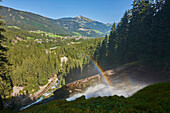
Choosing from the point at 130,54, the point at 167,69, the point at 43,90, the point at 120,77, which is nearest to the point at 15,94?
the point at 43,90

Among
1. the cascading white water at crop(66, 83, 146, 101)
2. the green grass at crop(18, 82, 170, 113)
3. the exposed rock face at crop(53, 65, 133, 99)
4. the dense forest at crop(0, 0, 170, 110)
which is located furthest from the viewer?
the exposed rock face at crop(53, 65, 133, 99)

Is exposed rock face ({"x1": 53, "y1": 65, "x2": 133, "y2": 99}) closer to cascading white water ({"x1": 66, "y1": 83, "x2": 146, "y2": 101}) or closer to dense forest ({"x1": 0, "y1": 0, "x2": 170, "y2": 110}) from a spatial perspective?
cascading white water ({"x1": 66, "y1": 83, "x2": 146, "y2": 101})

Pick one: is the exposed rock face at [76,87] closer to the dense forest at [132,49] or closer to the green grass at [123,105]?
the dense forest at [132,49]

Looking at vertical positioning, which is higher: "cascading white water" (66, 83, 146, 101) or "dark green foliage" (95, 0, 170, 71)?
"dark green foliage" (95, 0, 170, 71)

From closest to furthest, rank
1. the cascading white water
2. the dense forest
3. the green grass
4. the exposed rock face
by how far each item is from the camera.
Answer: the green grass < the cascading white water < the dense forest < the exposed rock face

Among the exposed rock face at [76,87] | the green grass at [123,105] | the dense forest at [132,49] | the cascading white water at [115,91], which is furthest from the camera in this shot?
the exposed rock face at [76,87]

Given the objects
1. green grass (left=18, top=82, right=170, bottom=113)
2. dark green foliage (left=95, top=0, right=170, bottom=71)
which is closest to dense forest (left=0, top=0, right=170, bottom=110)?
dark green foliage (left=95, top=0, right=170, bottom=71)

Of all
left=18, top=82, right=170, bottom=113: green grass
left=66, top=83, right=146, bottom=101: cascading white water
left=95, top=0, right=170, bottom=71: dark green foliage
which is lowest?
left=66, top=83, right=146, bottom=101: cascading white water

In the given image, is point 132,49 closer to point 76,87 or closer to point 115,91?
point 115,91

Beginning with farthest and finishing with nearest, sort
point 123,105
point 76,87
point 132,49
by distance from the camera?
point 132,49
point 76,87
point 123,105

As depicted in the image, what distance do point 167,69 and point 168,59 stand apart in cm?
289

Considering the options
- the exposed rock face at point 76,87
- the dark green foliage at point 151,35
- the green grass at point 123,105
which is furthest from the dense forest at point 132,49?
the green grass at point 123,105

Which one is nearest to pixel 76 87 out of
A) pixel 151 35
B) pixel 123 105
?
pixel 123 105

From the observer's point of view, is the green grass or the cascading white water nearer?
the green grass
